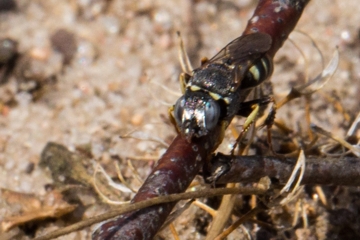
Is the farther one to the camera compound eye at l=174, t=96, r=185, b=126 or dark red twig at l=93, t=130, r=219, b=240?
compound eye at l=174, t=96, r=185, b=126

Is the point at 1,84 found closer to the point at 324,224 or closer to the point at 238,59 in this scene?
the point at 238,59

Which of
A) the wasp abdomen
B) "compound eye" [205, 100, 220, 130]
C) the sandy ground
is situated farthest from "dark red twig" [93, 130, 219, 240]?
the sandy ground

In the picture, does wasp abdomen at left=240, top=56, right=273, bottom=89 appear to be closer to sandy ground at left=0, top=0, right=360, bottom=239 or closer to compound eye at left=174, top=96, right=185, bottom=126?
compound eye at left=174, top=96, right=185, bottom=126

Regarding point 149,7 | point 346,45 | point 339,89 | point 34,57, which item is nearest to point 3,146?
point 34,57

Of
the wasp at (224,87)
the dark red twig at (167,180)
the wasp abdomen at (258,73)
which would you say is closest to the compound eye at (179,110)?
the wasp at (224,87)

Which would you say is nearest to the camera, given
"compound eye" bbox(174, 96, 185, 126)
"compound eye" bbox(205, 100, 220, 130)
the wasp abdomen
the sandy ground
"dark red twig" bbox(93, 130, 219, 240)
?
"dark red twig" bbox(93, 130, 219, 240)

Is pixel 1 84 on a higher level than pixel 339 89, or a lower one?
higher
